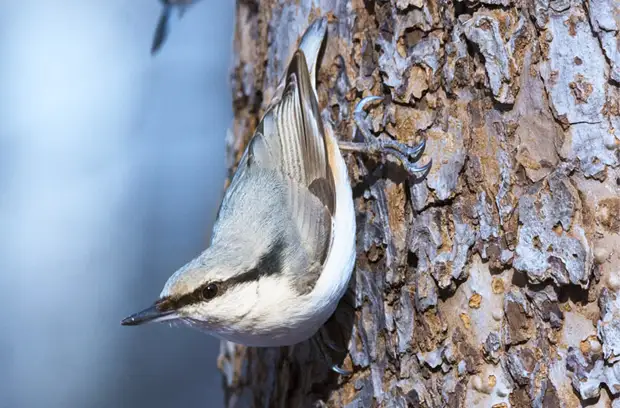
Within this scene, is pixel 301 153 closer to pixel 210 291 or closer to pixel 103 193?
pixel 210 291

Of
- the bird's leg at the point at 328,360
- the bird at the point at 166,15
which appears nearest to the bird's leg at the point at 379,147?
the bird's leg at the point at 328,360

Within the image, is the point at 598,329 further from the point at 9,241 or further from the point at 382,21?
the point at 9,241

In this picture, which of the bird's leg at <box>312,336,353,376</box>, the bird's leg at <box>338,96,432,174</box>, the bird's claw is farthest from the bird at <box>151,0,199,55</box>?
the bird's claw

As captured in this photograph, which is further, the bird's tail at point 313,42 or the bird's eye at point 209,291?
the bird's tail at point 313,42

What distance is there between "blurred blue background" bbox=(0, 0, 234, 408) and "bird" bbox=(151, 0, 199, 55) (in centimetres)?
40

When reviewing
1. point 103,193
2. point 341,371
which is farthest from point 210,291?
point 103,193

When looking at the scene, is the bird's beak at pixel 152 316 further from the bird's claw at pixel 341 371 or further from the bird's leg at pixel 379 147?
the bird's leg at pixel 379 147

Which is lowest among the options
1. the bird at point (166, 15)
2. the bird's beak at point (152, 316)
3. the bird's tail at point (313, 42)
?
the bird's beak at point (152, 316)

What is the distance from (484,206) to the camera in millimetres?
1924

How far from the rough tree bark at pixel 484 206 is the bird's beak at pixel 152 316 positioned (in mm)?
601

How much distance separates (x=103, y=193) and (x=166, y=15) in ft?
4.62

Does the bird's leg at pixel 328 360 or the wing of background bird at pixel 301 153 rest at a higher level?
the wing of background bird at pixel 301 153

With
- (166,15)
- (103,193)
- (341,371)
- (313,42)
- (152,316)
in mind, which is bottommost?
(341,371)

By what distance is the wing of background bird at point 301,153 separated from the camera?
2.20 meters
